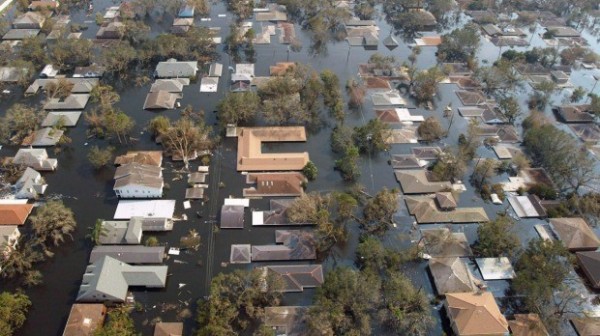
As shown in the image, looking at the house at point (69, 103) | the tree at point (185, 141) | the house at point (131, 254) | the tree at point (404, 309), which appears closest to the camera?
the tree at point (404, 309)

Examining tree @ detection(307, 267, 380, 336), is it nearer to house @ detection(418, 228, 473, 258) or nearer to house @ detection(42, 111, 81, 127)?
house @ detection(418, 228, 473, 258)

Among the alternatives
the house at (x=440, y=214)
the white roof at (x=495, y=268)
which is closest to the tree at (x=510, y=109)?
the house at (x=440, y=214)

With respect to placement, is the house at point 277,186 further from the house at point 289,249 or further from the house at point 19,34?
the house at point 19,34

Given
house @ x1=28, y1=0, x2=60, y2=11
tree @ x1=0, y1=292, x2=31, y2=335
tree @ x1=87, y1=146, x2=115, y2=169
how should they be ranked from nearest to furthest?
tree @ x1=0, y1=292, x2=31, y2=335, tree @ x1=87, y1=146, x2=115, y2=169, house @ x1=28, y1=0, x2=60, y2=11

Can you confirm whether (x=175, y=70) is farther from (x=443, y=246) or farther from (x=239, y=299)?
(x=443, y=246)

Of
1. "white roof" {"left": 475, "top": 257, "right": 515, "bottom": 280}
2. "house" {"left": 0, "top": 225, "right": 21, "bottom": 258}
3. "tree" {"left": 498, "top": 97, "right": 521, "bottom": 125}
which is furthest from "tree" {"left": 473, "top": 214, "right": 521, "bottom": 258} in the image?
"house" {"left": 0, "top": 225, "right": 21, "bottom": 258}

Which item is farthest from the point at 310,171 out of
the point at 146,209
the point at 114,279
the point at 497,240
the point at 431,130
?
the point at 114,279

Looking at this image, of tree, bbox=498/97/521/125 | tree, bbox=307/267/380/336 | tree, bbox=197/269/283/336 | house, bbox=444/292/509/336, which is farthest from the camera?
tree, bbox=498/97/521/125
